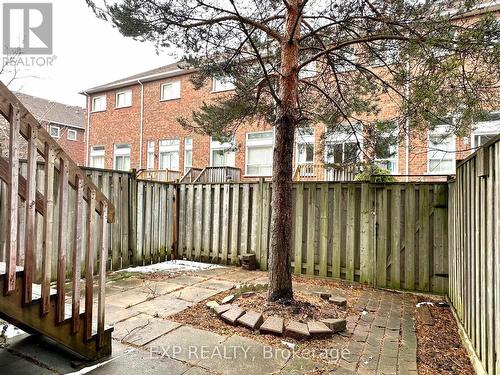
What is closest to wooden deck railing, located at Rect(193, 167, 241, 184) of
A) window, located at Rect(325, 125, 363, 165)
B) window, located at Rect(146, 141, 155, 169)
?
window, located at Rect(146, 141, 155, 169)

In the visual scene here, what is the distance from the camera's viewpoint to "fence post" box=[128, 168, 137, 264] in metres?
5.99

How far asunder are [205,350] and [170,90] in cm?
1471

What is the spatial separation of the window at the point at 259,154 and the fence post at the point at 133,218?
759cm

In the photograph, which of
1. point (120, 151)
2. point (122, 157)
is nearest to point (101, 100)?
point (120, 151)

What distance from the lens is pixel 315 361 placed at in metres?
2.64

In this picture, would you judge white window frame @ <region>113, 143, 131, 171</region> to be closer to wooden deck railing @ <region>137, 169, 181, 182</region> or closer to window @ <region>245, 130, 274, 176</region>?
wooden deck railing @ <region>137, 169, 181, 182</region>

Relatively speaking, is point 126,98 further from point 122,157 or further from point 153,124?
point 122,157

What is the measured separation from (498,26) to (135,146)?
51.7ft

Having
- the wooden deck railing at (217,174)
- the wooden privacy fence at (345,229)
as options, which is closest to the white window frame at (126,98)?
the wooden deck railing at (217,174)

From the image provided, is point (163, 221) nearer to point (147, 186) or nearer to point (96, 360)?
point (147, 186)

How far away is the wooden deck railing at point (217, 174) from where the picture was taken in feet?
41.3

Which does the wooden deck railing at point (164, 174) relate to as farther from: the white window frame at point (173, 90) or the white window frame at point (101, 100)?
the white window frame at point (101, 100)

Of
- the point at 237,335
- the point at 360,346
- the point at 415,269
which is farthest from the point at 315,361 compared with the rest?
the point at 415,269

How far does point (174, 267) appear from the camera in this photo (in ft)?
20.3
